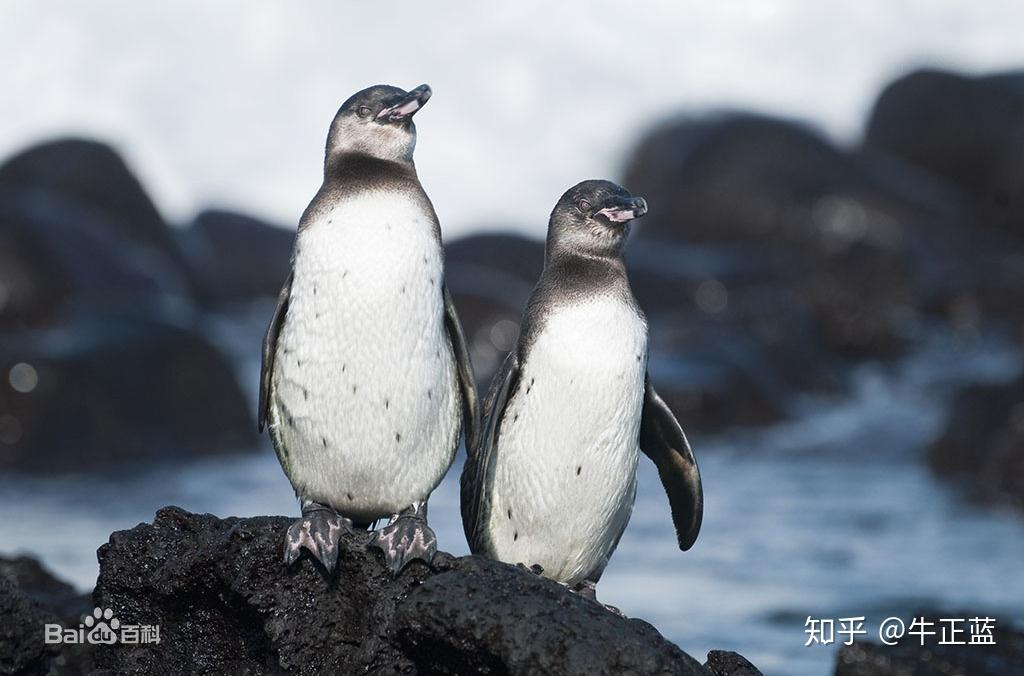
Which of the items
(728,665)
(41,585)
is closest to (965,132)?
(41,585)

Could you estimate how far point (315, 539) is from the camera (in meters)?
4.80

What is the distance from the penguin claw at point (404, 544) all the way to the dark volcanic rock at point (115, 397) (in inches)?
292

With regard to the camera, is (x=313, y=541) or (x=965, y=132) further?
(x=965, y=132)

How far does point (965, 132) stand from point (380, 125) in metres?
19.3

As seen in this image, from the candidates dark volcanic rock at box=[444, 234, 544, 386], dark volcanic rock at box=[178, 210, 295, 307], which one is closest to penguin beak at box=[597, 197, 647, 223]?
dark volcanic rock at box=[444, 234, 544, 386]

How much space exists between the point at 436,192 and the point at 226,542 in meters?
21.3

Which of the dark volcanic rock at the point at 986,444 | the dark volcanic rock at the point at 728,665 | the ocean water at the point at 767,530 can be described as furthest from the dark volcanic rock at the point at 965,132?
the dark volcanic rock at the point at 728,665

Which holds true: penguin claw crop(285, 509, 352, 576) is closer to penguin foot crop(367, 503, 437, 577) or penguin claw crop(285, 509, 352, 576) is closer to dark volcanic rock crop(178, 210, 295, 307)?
penguin foot crop(367, 503, 437, 577)

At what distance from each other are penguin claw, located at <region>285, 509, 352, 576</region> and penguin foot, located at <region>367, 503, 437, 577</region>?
11 centimetres

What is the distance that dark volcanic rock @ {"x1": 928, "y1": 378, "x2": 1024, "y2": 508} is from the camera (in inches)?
471

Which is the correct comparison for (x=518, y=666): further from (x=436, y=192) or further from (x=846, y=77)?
(x=846, y=77)

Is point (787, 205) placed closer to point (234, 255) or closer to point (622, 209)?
point (234, 255)
